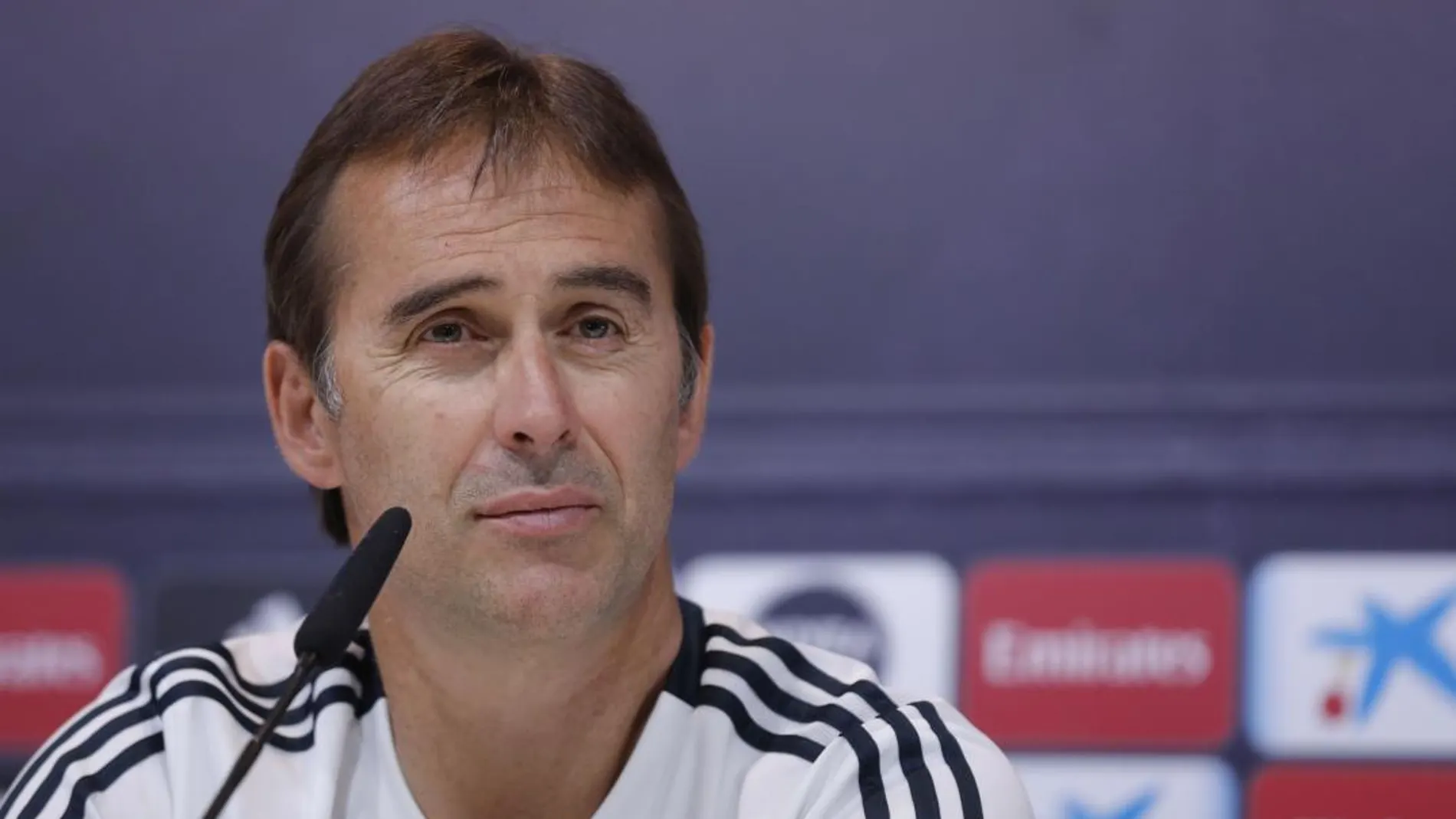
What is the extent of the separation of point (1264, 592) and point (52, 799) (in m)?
1.70

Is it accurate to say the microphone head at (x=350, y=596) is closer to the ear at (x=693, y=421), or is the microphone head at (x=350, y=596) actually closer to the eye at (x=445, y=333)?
the eye at (x=445, y=333)

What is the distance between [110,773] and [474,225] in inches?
26.4

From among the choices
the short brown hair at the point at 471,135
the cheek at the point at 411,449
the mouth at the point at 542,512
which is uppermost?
the short brown hair at the point at 471,135

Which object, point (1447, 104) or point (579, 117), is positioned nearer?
point (579, 117)

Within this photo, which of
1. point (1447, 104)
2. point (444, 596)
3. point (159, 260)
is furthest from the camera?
point (159, 260)

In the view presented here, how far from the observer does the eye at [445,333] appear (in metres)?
1.68

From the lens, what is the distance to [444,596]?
1.65 m

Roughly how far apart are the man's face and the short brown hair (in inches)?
1.2

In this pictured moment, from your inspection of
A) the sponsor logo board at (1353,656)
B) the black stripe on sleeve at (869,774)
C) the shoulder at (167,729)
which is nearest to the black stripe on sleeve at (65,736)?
the shoulder at (167,729)

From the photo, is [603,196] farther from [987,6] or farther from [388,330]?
[987,6]

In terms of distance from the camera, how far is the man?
1608 mm

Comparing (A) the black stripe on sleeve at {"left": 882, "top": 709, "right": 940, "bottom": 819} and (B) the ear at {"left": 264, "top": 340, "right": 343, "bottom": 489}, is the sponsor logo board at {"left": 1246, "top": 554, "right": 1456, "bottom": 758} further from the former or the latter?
(B) the ear at {"left": 264, "top": 340, "right": 343, "bottom": 489}

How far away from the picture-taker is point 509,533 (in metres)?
1.59

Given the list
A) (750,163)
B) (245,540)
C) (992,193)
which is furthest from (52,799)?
(992,193)
